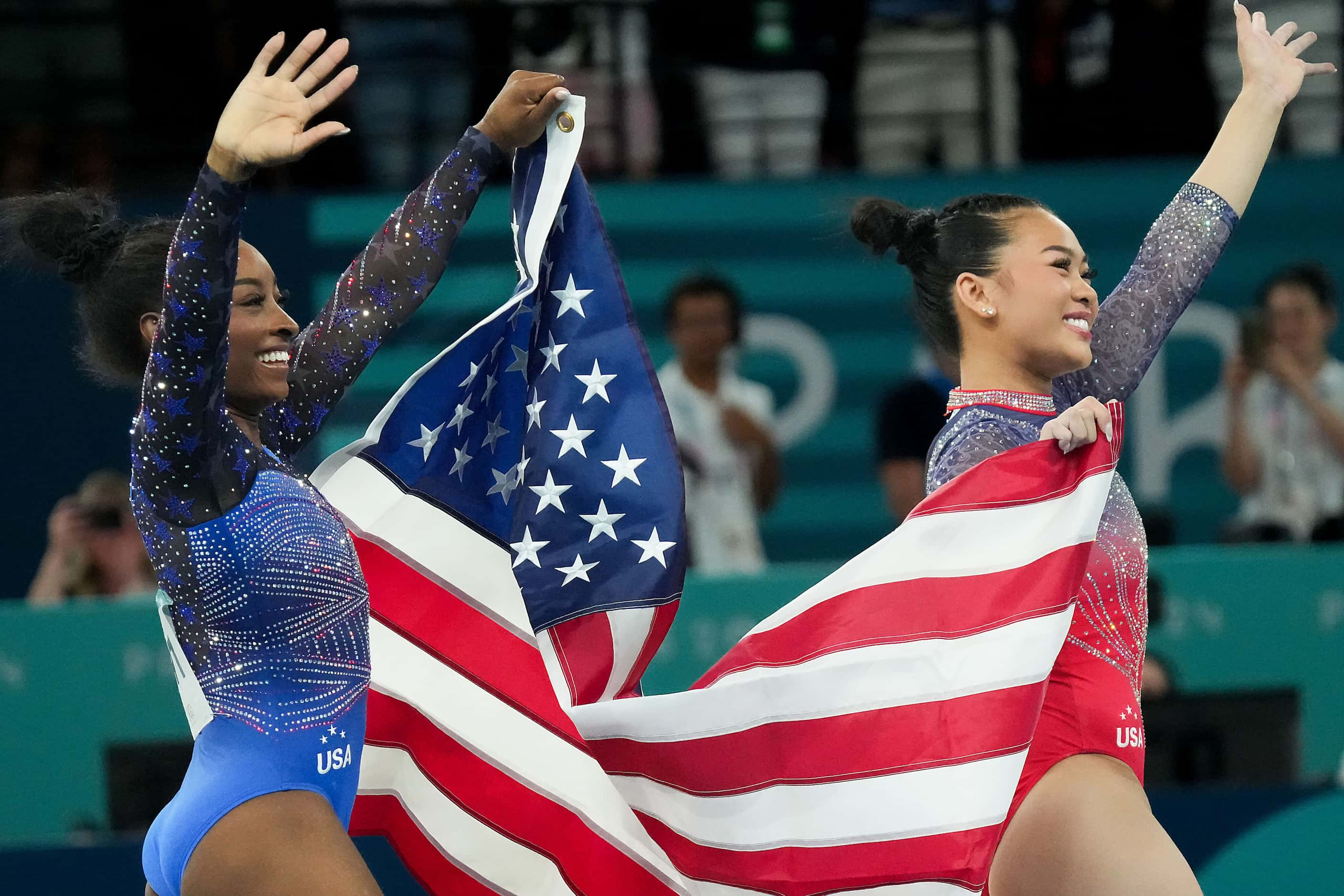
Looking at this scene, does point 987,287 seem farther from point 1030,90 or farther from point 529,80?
point 1030,90

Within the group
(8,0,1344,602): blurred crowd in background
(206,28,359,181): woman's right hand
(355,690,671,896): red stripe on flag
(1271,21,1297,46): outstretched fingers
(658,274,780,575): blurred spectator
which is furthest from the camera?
(8,0,1344,602): blurred crowd in background

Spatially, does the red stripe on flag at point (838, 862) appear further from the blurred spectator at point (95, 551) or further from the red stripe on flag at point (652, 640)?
the blurred spectator at point (95, 551)

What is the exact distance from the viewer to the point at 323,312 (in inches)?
125

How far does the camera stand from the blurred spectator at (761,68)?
6.75 meters

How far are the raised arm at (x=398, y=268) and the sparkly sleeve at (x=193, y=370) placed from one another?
0.42 m

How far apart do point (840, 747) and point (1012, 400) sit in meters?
0.68

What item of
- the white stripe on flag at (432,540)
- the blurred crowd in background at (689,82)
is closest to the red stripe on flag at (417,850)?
the white stripe on flag at (432,540)

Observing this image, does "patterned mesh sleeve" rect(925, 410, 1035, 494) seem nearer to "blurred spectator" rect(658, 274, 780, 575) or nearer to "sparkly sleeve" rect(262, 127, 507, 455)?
"sparkly sleeve" rect(262, 127, 507, 455)

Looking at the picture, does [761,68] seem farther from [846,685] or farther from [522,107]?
[846,685]

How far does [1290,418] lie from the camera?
5.86m

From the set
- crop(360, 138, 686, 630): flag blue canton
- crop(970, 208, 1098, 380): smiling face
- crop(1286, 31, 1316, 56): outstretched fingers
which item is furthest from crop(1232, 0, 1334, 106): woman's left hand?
crop(360, 138, 686, 630): flag blue canton

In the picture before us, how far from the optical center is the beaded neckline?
3100mm

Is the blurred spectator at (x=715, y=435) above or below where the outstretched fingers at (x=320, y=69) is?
below

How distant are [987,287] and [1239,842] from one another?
75.4 inches
